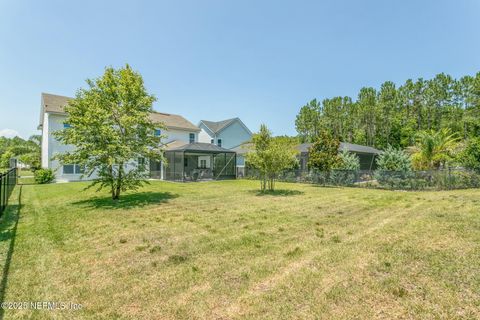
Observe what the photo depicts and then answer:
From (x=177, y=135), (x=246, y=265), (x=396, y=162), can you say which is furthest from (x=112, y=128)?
(x=396, y=162)

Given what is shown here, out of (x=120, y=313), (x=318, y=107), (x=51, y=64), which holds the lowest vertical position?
(x=120, y=313)

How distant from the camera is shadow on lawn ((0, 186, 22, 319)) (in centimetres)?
351

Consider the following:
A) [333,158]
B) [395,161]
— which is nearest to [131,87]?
[333,158]

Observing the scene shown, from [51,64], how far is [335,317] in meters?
18.8

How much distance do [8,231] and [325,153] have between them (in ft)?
55.3

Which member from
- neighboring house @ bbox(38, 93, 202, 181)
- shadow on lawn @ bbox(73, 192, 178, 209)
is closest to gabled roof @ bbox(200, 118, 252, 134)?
neighboring house @ bbox(38, 93, 202, 181)

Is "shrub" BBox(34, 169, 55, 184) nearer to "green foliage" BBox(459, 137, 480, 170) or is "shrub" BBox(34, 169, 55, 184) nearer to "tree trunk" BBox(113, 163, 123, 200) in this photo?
"tree trunk" BBox(113, 163, 123, 200)

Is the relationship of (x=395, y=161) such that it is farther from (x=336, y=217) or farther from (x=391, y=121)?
(x=391, y=121)

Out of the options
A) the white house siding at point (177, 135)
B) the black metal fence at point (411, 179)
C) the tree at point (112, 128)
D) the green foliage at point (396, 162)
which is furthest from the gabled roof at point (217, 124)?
the tree at point (112, 128)

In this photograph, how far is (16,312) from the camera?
9.48ft

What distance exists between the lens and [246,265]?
4.20 metres

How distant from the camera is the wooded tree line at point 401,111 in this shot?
3472 cm

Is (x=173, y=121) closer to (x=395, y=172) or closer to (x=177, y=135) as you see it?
(x=177, y=135)

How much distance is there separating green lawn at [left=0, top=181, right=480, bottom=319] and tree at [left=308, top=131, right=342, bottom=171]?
9.83 metres
